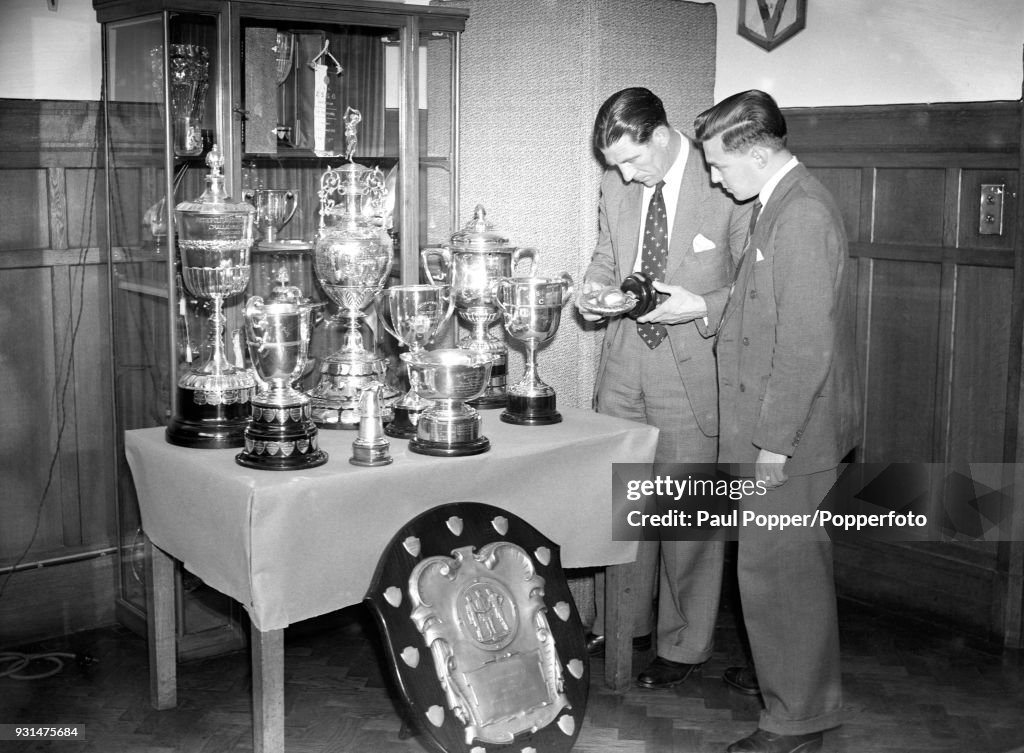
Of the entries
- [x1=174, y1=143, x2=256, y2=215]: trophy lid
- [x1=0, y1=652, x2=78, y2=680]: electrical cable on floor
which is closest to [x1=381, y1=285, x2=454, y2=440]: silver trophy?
[x1=174, y1=143, x2=256, y2=215]: trophy lid

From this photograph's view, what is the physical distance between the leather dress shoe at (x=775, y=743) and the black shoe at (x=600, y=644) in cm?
67

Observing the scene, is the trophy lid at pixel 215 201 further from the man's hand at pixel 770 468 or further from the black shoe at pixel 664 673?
the black shoe at pixel 664 673

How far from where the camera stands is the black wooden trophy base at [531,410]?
Answer: 319 centimetres

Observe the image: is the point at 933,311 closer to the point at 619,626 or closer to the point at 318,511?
the point at 619,626

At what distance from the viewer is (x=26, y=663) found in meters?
3.54

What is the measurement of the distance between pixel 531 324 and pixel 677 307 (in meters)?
0.38

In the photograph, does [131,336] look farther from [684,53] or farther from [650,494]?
[684,53]

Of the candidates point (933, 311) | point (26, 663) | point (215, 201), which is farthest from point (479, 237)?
point (26, 663)

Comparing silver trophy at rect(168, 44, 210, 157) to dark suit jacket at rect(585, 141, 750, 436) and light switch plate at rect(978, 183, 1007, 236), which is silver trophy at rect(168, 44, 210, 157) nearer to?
dark suit jacket at rect(585, 141, 750, 436)

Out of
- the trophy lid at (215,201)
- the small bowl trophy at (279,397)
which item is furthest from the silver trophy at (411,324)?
the trophy lid at (215,201)

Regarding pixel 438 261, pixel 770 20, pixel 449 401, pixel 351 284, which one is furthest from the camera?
pixel 770 20

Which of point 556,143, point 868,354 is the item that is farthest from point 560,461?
point 868,354

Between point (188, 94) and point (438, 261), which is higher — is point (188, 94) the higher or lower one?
the higher one

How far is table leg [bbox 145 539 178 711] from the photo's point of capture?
3.10 metres
